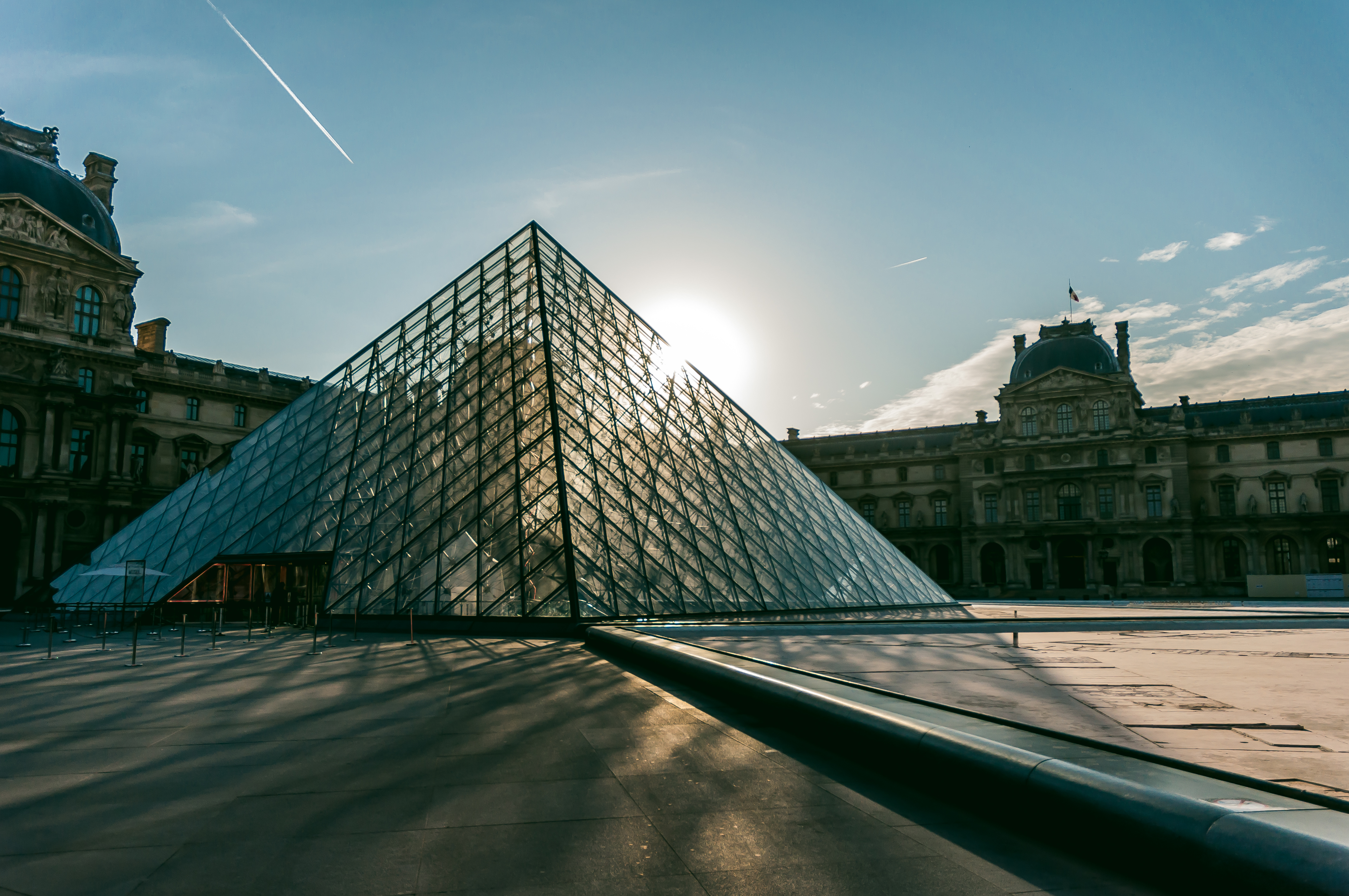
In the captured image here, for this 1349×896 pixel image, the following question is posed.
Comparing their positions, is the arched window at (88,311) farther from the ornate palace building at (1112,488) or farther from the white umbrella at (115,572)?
the ornate palace building at (1112,488)

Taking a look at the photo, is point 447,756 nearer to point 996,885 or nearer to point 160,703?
point 996,885

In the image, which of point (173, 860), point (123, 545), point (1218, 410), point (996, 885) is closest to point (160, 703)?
point (173, 860)

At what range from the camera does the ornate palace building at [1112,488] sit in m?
61.8

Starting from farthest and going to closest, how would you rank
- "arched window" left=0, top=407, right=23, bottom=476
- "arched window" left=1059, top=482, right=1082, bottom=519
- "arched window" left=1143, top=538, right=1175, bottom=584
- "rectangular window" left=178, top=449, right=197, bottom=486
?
"arched window" left=1059, top=482, right=1082, bottom=519 → "arched window" left=1143, top=538, right=1175, bottom=584 → "rectangular window" left=178, top=449, right=197, bottom=486 → "arched window" left=0, top=407, right=23, bottom=476

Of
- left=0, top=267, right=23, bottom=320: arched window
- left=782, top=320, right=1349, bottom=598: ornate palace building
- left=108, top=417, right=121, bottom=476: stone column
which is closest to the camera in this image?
left=0, top=267, right=23, bottom=320: arched window

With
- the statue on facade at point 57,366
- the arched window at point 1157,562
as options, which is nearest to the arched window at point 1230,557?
the arched window at point 1157,562

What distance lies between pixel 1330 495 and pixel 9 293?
8322 cm

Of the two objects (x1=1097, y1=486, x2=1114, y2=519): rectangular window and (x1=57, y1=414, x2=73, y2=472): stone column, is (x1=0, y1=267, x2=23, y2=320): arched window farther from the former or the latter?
(x1=1097, y1=486, x2=1114, y2=519): rectangular window

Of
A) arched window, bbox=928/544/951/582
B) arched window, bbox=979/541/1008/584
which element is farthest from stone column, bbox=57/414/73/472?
arched window, bbox=979/541/1008/584

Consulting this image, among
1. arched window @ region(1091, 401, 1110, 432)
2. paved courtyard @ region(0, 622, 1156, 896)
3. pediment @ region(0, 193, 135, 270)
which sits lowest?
paved courtyard @ region(0, 622, 1156, 896)

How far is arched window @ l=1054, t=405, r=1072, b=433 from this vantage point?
224 feet

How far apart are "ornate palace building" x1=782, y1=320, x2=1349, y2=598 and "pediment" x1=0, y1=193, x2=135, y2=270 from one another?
2407 inches

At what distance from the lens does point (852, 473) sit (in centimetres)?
7900

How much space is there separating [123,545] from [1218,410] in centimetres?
7296
